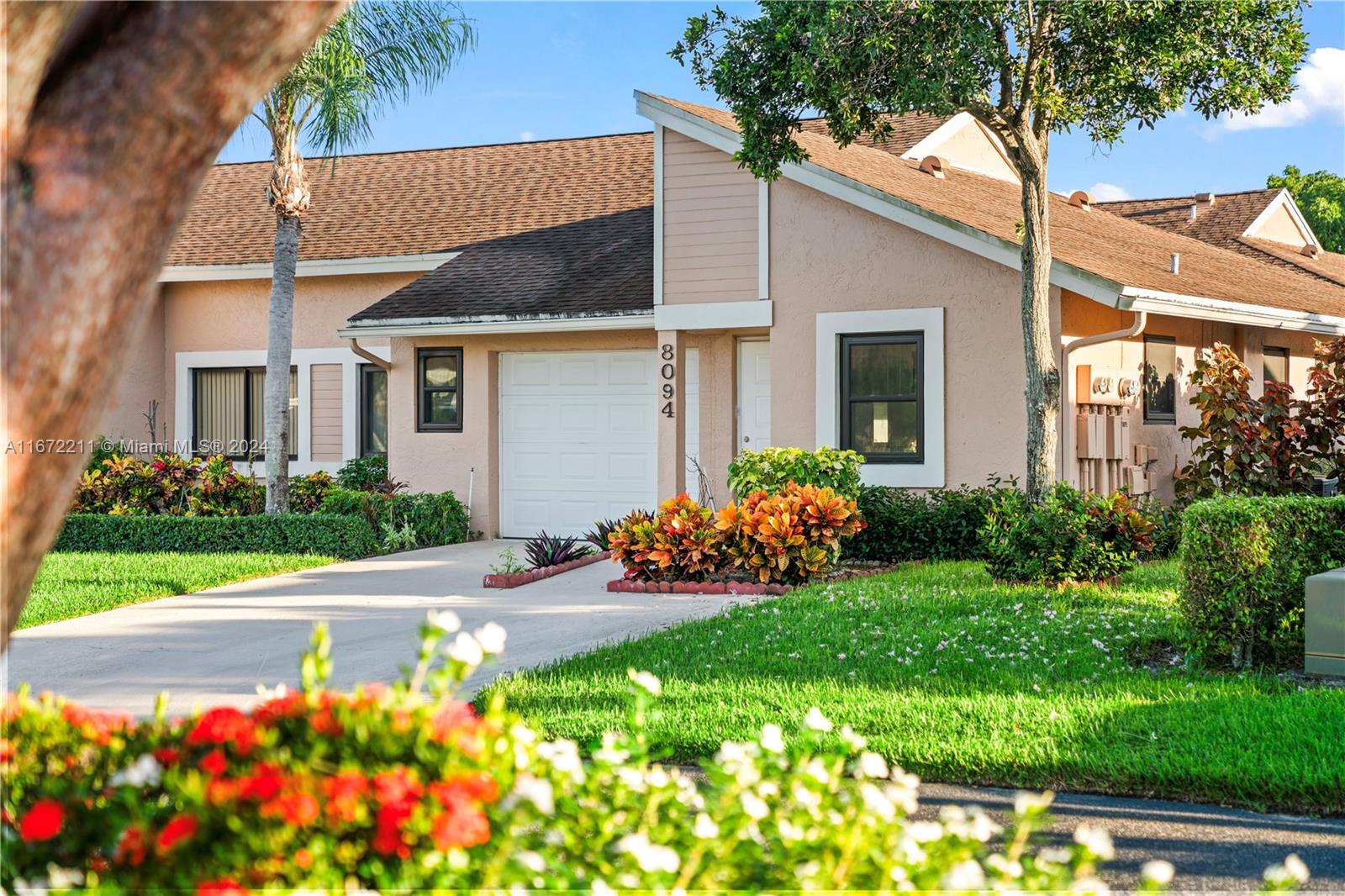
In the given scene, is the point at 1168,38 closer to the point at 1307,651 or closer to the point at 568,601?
the point at 1307,651

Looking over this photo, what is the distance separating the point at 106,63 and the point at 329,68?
12867mm

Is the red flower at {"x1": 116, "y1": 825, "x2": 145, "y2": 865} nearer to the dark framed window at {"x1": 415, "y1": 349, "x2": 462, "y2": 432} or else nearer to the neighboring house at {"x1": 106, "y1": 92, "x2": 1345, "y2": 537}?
the neighboring house at {"x1": 106, "y1": 92, "x2": 1345, "y2": 537}

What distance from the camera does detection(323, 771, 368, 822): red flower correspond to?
2773mm

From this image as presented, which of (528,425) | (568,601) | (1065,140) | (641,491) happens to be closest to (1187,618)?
(568,601)

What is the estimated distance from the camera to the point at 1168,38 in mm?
11211

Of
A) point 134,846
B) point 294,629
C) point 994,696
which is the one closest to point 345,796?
point 134,846

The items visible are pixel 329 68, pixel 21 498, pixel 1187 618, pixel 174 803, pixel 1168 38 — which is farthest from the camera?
pixel 329 68

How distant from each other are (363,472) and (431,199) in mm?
5431

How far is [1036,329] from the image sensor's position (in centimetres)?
1196

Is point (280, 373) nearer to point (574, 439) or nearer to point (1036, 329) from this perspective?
point (574, 439)

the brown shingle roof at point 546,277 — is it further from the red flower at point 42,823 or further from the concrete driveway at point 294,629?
the red flower at point 42,823

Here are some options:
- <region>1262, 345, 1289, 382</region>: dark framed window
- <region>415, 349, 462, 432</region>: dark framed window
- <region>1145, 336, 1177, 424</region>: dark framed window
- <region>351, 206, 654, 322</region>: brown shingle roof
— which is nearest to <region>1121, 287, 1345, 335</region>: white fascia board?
<region>1145, 336, 1177, 424</region>: dark framed window

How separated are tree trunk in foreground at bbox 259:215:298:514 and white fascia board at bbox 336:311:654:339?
4.16 ft

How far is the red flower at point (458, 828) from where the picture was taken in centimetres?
275
